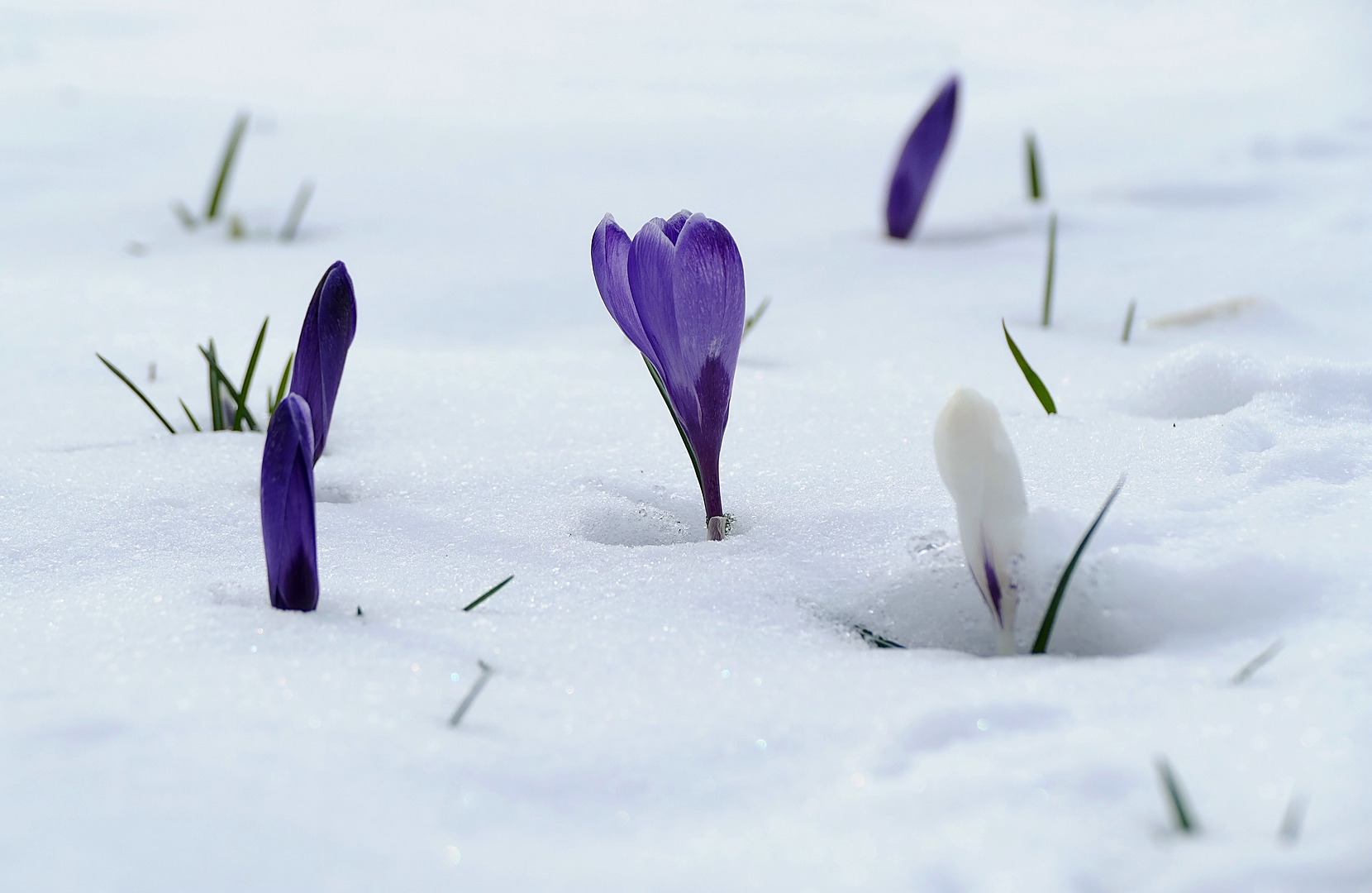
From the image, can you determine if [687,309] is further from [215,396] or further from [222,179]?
[222,179]

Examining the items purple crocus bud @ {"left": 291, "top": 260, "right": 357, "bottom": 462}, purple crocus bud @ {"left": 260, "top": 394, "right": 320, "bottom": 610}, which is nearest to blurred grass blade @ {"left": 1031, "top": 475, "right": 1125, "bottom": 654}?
purple crocus bud @ {"left": 260, "top": 394, "right": 320, "bottom": 610}

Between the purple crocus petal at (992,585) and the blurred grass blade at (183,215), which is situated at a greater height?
the purple crocus petal at (992,585)

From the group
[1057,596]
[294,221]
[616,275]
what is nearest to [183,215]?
[294,221]

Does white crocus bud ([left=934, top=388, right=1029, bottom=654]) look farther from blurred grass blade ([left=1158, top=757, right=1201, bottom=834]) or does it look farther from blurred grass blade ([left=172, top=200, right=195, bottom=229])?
blurred grass blade ([left=172, top=200, right=195, bottom=229])

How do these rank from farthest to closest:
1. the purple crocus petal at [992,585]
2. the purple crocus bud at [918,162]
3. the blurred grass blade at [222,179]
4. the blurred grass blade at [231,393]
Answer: the blurred grass blade at [222,179] → the purple crocus bud at [918,162] → the blurred grass blade at [231,393] → the purple crocus petal at [992,585]

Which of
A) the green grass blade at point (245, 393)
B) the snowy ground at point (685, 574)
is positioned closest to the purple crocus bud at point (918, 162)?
the snowy ground at point (685, 574)

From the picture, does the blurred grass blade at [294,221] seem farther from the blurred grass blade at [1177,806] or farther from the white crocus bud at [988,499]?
the blurred grass blade at [1177,806]

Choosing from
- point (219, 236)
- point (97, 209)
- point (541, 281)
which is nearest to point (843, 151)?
point (541, 281)

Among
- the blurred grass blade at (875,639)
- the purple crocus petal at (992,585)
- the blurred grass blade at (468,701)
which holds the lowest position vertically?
the blurred grass blade at (875,639)
